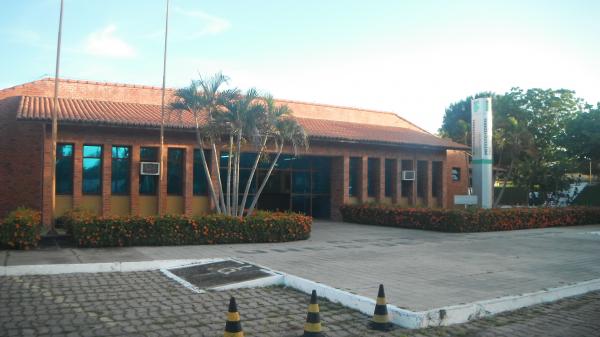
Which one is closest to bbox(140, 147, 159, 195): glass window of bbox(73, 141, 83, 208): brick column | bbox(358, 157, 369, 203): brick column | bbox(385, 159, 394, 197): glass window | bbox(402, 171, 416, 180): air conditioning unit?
bbox(73, 141, 83, 208): brick column

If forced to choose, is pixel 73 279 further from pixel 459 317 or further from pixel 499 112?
pixel 499 112

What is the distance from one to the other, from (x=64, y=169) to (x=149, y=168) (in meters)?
2.96

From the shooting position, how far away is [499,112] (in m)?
35.7

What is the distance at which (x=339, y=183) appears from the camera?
24.5 metres

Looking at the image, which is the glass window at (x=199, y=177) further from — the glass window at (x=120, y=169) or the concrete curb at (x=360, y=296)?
the concrete curb at (x=360, y=296)

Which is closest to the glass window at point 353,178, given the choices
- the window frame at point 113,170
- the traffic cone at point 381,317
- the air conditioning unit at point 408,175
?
the air conditioning unit at point 408,175

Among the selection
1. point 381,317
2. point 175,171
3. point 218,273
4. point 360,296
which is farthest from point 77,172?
point 381,317

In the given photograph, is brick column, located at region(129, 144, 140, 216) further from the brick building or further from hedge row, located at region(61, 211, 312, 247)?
hedge row, located at region(61, 211, 312, 247)

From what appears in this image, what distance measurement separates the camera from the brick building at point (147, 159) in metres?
18.6

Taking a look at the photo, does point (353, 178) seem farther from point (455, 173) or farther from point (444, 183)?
point (455, 173)

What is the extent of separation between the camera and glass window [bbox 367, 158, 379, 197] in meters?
25.7

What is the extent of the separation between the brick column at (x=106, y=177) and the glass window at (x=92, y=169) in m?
0.45

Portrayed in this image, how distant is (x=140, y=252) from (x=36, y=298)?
4.77 meters

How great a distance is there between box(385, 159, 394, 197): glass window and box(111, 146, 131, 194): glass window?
1282 centimetres
